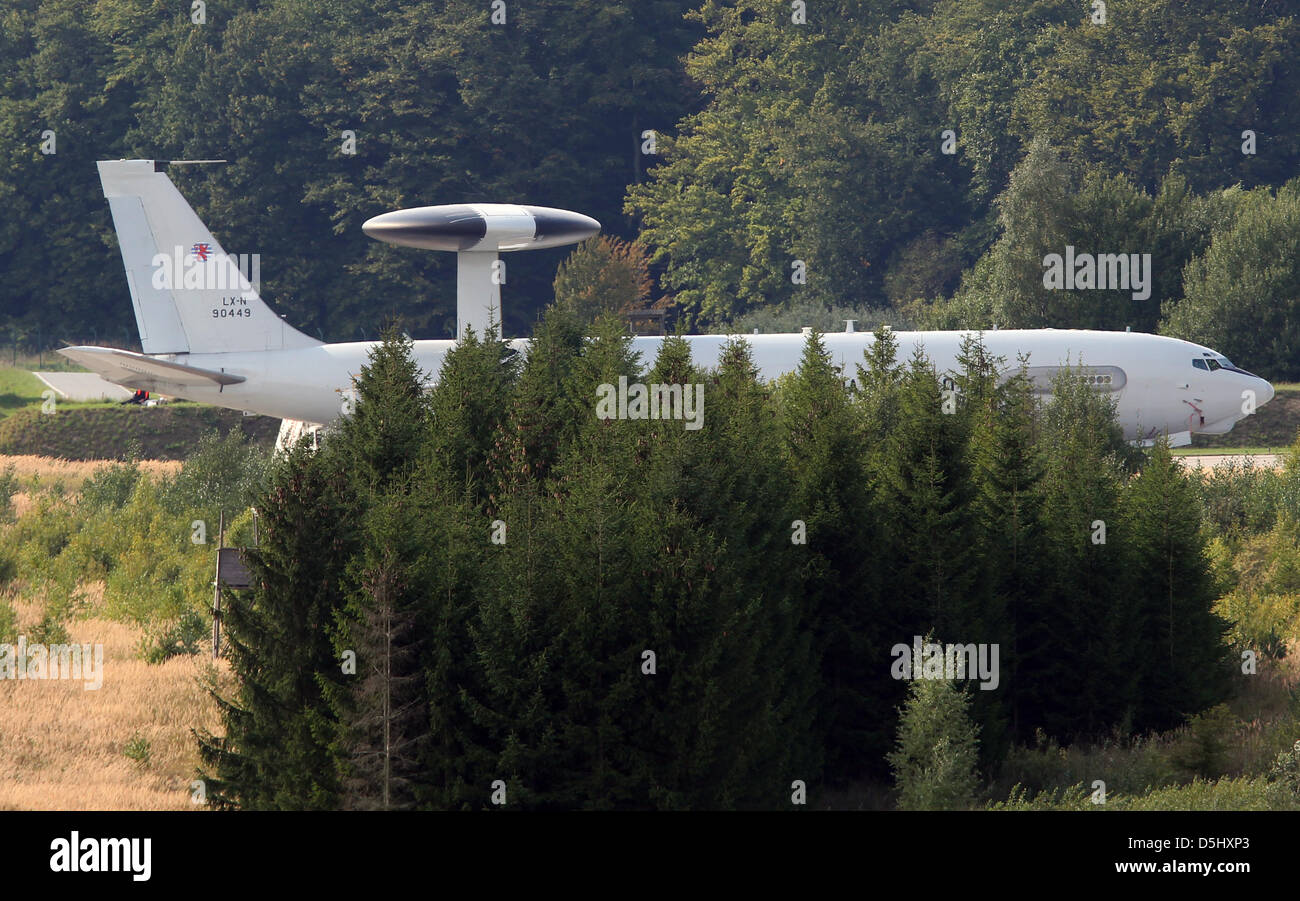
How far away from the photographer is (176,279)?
4550cm

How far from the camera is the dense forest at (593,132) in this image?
94.2 m

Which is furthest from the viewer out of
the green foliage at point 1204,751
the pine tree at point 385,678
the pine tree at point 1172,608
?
the pine tree at point 1172,608

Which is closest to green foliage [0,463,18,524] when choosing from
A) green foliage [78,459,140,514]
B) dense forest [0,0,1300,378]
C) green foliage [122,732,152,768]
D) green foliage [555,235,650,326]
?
green foliage [78,459,140,514]

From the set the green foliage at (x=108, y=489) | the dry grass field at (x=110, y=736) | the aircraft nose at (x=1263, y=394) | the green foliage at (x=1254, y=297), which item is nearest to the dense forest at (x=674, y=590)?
the dry grass field at (x=110, y=736)

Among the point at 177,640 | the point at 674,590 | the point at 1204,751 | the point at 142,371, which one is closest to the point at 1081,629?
the point at 1204,751

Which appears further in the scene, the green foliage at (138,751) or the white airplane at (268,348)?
the white airplane at (268,348)

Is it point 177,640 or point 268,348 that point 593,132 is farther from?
point 177,640

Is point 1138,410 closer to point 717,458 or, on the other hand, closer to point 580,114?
point 717,458

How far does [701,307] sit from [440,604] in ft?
287

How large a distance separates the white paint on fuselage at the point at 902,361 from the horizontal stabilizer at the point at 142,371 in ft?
1.82

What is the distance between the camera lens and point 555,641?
65.2ft

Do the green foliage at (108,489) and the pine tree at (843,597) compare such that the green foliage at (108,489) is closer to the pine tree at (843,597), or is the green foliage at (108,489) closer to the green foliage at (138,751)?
the green foliage at (138,751)

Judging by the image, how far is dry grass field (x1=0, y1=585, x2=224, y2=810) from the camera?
2242 cm

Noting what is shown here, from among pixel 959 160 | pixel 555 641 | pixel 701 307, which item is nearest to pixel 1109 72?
pixel 959 160
